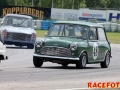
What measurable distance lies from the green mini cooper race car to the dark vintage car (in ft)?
34.8

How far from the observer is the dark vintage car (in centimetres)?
3111

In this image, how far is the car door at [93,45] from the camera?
19.6 metres

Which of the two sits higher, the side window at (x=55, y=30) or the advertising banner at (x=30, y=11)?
the side window at (x=55, y=30)

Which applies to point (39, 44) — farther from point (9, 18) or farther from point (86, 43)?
point (9, 18)

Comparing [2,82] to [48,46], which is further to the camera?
[48,46]

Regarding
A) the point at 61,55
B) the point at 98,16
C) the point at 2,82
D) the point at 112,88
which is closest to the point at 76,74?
the point at 61,55

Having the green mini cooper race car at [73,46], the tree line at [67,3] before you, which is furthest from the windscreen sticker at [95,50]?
the tree line at [67,3]

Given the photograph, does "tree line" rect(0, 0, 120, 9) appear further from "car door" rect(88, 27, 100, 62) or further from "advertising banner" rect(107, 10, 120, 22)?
"car door" rect(88, 27, 100, 62)

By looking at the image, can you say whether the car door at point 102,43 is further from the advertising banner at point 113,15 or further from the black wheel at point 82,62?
the advertising banner at point 113,15

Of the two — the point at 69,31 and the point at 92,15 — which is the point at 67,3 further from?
the point at 69,31

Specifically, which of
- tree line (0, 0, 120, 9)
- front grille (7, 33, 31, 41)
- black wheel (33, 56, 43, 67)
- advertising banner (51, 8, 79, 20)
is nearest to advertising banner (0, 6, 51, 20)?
advertising banner (51, 8, 79, 20)

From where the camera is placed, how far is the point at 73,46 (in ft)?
61.2

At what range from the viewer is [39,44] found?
18.9 meters

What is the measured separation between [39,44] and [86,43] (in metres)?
1.60
